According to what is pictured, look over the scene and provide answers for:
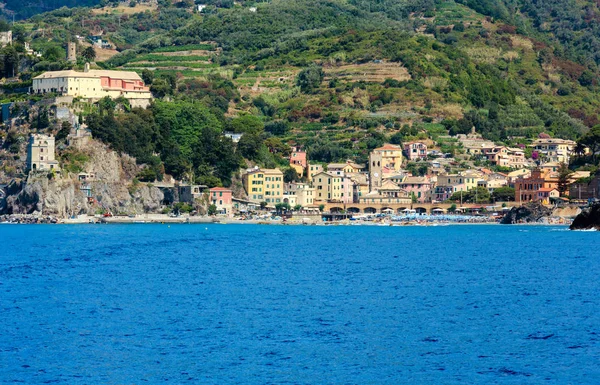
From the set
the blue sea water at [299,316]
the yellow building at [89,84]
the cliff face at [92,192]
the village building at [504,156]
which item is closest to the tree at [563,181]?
the village building at [504,156]

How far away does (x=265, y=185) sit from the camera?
119312mm

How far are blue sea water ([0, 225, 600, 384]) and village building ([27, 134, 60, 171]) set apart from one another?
128ft

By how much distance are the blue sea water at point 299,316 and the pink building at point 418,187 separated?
5329cm

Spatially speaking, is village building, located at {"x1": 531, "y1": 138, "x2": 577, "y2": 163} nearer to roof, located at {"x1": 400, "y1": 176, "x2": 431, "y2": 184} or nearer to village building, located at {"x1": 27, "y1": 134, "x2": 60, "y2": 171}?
roof, located at {"x1": 400, "y1": 176, "x2": 431, "y2": 184}

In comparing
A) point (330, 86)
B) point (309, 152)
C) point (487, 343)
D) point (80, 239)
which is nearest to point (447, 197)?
point (309, 152)

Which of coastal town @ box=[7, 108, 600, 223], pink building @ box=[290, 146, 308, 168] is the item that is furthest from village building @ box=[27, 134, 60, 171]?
pink building @ box=[290, 146, 308, 168]

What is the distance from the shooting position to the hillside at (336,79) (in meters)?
130

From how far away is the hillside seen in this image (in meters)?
130

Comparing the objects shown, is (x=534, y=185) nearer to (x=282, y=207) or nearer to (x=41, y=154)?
(x=282, y=207)

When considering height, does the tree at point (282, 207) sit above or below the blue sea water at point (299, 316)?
above

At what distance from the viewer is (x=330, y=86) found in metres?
150

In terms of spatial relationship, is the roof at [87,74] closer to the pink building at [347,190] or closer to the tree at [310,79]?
the pink building at [347,190]

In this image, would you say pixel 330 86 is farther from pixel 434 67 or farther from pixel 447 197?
pixel 447 197

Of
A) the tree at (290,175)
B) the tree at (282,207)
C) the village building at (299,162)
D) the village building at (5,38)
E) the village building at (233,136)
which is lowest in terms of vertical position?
the tree at (282,207)
